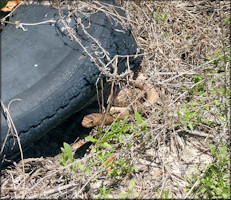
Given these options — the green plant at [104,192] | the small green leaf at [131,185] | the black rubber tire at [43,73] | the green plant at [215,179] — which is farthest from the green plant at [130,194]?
the black rubber tire at [43,73]

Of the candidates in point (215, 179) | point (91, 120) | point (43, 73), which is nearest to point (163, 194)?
point (215, 179)

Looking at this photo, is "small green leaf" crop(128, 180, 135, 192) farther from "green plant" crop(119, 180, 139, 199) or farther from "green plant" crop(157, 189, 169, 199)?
"green plant" crop(157, 189, 169, 199)

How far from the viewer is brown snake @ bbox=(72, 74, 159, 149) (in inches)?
129

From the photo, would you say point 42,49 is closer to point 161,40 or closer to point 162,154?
point 162,154

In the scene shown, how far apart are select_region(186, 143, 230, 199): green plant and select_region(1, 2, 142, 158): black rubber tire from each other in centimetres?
113

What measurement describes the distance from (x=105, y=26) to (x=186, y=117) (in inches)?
44.2

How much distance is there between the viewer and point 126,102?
138 inches

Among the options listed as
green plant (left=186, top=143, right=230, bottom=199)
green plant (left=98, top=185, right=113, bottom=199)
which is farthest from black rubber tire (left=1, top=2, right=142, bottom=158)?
green plant (left=186, top=143, right=230, bottom=199)

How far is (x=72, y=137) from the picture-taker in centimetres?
344

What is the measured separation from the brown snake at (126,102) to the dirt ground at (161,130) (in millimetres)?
74

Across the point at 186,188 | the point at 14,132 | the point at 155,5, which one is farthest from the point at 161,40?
the point at 14,132

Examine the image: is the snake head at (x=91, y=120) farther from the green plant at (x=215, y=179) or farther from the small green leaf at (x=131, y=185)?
the green plant at (x=215, y=179)

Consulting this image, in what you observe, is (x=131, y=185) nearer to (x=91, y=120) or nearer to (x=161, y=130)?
(x=161, y=130)

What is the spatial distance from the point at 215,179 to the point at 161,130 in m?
0.63
